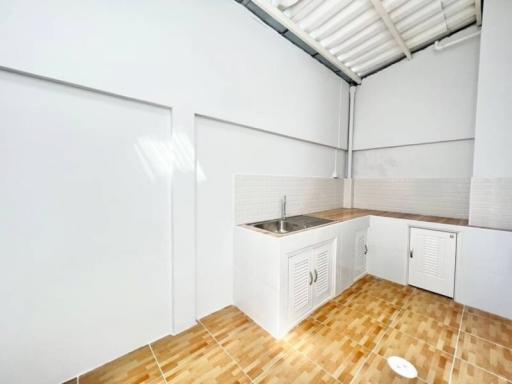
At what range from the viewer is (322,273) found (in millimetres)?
2168

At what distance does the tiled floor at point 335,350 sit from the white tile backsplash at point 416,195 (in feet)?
4.27

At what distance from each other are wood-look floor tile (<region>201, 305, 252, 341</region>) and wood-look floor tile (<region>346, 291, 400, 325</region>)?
1.16 meters

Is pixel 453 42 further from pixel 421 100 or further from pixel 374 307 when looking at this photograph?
pixel 374 307

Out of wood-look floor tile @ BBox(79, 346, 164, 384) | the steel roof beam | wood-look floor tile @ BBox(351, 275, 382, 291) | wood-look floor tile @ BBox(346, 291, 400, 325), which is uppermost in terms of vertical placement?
the steel roof beam

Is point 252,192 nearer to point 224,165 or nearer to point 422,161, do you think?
point 224,165

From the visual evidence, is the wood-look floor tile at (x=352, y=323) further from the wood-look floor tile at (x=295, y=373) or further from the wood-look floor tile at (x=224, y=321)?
the wood-look floor tile at (x=224, y=321)

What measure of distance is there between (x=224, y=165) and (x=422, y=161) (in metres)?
2.95

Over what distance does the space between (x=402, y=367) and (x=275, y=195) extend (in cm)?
180

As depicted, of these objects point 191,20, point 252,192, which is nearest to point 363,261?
point 252,192

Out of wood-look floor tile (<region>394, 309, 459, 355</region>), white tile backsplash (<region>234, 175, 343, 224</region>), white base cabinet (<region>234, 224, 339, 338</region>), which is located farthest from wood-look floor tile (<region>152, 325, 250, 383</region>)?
wood-look floor tile (<region>394, 309, 459, 355</region>)

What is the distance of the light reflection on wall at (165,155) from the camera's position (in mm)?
1603

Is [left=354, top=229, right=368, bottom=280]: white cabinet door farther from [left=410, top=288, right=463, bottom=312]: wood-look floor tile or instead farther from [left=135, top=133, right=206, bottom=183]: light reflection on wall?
[left=135, top=133, right=206, bottom=183]: light reflection on wall

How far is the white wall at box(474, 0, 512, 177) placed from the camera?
2051mm

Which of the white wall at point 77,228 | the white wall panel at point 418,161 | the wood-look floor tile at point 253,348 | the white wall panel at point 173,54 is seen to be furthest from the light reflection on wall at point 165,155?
the white wall panel at point 418,161
